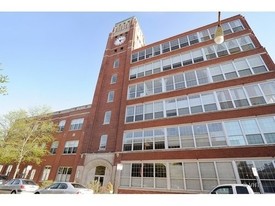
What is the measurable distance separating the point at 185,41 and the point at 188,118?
12133mm

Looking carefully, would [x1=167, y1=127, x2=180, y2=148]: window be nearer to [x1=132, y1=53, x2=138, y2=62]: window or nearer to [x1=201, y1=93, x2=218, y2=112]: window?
[x1=201, y1=93, x2=218, y2=112]: window

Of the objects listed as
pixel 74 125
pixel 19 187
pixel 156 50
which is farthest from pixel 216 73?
pixel 74 125

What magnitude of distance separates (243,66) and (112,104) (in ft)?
54.6

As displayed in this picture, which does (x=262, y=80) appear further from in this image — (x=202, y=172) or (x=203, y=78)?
(x=202, y=172)

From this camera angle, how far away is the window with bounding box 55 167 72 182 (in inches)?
967

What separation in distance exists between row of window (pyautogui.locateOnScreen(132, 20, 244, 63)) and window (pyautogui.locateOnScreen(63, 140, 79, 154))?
52.7ft

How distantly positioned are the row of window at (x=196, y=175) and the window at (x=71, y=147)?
11.0 m

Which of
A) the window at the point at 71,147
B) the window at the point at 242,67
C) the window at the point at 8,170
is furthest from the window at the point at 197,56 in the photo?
the window at the point at 8,170

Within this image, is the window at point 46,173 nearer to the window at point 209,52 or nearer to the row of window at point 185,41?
the row of window at point 185,41

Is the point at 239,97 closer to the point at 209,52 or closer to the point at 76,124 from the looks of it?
the point at 209,52

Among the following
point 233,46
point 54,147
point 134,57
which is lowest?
point 54,147

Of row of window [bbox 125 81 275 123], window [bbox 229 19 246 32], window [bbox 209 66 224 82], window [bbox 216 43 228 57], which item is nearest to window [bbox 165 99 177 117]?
row of window [bbox 125 81 275 123]

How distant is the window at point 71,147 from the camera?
2678cm

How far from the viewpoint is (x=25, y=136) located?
28.8m
